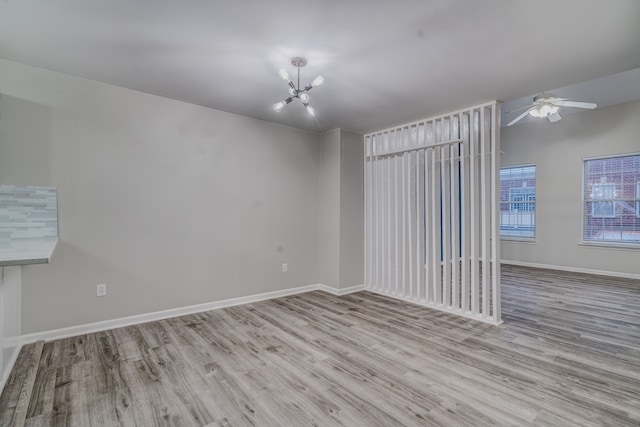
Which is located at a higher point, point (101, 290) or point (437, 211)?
point (437, 211)

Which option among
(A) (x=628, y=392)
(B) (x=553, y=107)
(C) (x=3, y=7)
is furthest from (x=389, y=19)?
(B) (x=553, y=107)

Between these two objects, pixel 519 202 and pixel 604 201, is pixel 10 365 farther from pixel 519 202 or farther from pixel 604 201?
pixel 604 201

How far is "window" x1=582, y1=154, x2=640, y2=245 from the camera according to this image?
5.40m

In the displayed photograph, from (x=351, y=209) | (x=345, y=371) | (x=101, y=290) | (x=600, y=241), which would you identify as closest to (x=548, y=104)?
(x=351, y=209)

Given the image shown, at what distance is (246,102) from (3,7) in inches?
79.3

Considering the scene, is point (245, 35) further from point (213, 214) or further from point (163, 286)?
point (163, 286)

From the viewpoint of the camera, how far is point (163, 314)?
3.46 meters

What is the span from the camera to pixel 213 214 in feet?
12.6

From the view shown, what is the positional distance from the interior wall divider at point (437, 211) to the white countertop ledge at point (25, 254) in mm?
3841

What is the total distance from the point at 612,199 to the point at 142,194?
7.81 metres

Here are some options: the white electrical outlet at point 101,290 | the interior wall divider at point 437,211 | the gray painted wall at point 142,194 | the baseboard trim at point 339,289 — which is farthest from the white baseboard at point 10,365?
the interior wall divider at point 437,211

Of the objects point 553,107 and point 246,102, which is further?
point 553,107

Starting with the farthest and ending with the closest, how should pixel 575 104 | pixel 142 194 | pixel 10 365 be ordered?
pixel 575 104 → pixel 142 194 → pixel 10 365

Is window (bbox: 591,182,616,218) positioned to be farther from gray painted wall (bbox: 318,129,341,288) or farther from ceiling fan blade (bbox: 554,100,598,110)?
gray painted wall (bbox: 318,129,341,288)
